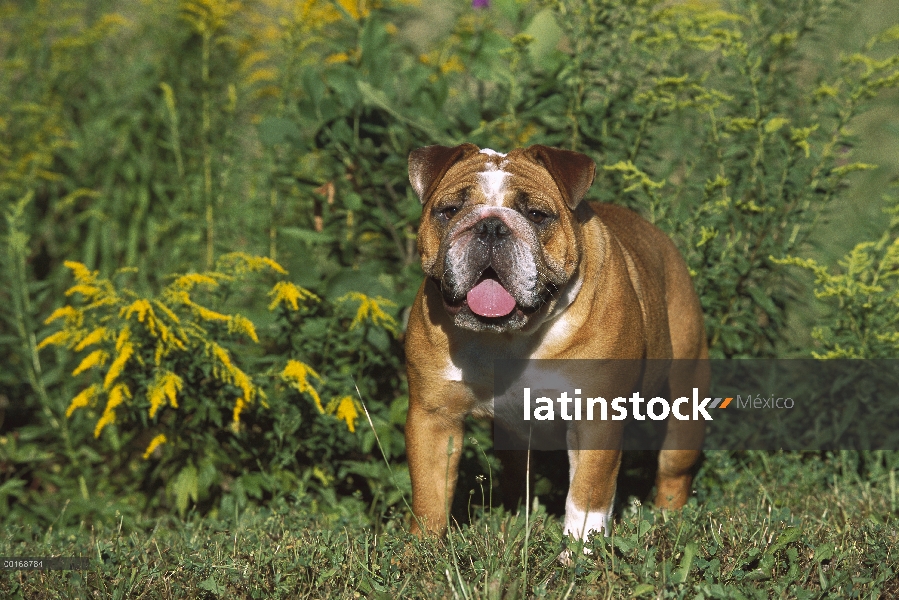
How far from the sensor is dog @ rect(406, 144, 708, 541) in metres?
3.37

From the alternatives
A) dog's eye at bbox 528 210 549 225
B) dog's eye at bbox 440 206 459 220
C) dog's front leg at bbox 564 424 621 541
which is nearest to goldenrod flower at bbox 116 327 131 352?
dog's eye at bbox 440 206 459 220

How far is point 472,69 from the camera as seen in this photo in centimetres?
512

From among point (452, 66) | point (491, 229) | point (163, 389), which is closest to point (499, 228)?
point (491, 229)

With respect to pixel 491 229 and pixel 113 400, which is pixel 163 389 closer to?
pixel 113 400

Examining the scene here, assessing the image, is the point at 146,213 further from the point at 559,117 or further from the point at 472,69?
the point at 559,117

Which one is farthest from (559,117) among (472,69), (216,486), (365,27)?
(216,486)

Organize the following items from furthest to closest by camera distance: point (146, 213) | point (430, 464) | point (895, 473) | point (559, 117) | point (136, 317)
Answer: point (146, 213), point (559, 117), point (895, 473), point (136, 317), point (430, 464)

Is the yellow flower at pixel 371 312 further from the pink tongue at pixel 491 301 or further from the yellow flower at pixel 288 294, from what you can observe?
the pink tongue at pixel 491 301

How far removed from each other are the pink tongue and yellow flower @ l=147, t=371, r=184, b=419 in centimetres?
145

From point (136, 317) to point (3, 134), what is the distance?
2.90 metres

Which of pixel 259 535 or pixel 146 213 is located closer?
pixel 259 535

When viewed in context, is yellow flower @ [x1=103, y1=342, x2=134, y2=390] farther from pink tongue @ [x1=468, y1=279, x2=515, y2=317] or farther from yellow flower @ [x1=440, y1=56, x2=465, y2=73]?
yellow flower @ [x1=440, y1=56, x2=465, y2=73]

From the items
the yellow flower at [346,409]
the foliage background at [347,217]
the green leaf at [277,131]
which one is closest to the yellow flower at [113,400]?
the foliage background at [347,217]

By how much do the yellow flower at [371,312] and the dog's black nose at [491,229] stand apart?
1090mm
